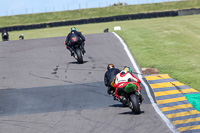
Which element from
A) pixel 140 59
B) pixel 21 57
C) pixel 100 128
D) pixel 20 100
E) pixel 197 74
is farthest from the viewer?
pixel 21 57

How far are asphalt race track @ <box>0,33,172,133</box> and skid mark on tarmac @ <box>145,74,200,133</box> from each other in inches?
19.1

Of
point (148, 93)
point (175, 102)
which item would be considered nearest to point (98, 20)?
point (148, 93)

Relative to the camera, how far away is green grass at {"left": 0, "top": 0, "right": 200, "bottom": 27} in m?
65.9

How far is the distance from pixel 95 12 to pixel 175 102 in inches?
2223

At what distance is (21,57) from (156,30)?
11207 mm

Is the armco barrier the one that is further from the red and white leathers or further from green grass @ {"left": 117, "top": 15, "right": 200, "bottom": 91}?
the red and white leathers

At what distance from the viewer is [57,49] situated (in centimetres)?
2452

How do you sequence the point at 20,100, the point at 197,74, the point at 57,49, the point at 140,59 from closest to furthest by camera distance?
1. the point at 20,100
2. the point at 197,74
3. the point at 140,59
4. the point at 57,49

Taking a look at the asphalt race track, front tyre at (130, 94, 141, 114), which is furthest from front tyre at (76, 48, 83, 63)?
front tyre at (130, 94, 141, 114)

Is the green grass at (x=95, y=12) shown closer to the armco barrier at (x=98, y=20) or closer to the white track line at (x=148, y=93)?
the armco barrier at (x=98, y=20)

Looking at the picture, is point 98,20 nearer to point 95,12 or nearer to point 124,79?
point 95,12

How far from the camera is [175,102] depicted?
1318 cm

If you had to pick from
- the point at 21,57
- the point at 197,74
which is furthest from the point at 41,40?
the point at 197,74

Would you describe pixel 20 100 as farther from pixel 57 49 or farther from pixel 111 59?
pixel 57 49
